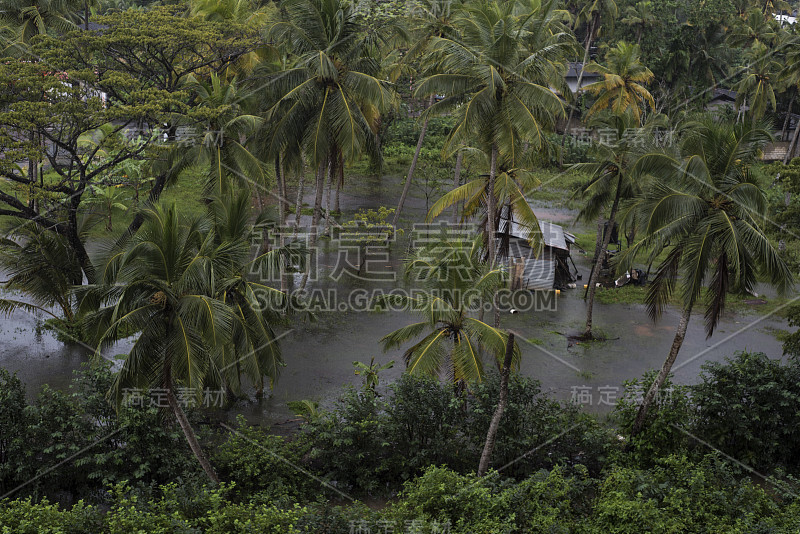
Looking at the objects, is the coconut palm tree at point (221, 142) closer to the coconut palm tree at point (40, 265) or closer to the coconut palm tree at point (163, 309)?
the coconut palm tree at point (40, 265)

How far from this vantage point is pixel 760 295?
25.5 m

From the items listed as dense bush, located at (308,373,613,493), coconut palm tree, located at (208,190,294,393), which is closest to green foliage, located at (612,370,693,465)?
dense bush, located at (308,373,613,493)

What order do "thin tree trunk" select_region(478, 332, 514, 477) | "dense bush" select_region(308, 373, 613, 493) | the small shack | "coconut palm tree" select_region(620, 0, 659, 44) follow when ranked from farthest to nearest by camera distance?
1. "coconut palm tree" select_region(620, 0, 659, 44)
2. the small shack
3. "dense bush" select_region(308, 373, 613, 493)
4. "thin tree trunk" select_region(478, 332, 514, 477)

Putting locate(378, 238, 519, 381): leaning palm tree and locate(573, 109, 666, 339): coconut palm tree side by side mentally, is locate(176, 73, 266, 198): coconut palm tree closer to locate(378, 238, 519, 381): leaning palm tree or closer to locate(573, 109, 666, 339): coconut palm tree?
locate(378, 238, 519, 381): leaning palm tree

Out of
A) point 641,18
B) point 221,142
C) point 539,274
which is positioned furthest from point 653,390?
point 641,18

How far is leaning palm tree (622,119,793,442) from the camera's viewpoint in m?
13.5

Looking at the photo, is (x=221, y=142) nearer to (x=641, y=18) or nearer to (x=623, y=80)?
(x=623, y=80)

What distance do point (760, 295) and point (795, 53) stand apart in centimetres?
1278

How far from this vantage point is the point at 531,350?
67.1 feet

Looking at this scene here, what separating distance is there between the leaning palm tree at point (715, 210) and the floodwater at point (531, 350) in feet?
16.8

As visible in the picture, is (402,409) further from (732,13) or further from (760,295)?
(732,13)

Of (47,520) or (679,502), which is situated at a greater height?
(679,502)

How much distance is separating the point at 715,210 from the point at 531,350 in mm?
7872

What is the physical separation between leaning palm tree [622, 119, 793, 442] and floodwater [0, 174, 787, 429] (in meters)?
5.12
